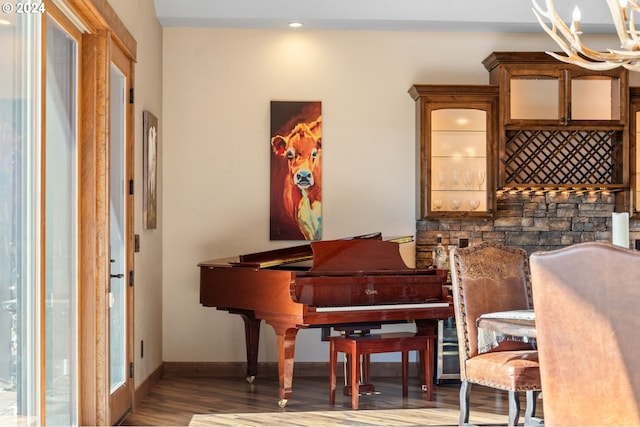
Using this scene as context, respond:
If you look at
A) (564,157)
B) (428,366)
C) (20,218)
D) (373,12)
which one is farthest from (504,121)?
(20,218)

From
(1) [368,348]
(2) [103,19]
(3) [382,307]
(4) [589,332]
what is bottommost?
(1) [368,348]

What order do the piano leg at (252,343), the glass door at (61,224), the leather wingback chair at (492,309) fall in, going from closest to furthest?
the glass door at (61,224), the leather wingback chair at (492,309), the piano leg at (252,343)

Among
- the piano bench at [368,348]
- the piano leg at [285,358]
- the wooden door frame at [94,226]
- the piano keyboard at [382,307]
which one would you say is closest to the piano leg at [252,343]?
the piano leg at [285,358]

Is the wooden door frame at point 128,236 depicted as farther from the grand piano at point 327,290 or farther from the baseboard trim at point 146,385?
the grand piano at point 327,290

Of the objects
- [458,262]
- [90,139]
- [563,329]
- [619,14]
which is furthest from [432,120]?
[563,329]

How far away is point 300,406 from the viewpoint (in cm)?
603

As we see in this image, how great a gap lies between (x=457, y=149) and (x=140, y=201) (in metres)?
2.46

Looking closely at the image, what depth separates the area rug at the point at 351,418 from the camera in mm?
5426

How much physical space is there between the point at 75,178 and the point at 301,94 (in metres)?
2.92

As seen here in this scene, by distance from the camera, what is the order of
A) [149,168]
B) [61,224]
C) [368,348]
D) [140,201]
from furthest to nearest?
1. [149,168]
2. [140,201]
3. [368,348]
4. [61,224]

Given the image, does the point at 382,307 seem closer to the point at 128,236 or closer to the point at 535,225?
the point at 128,236

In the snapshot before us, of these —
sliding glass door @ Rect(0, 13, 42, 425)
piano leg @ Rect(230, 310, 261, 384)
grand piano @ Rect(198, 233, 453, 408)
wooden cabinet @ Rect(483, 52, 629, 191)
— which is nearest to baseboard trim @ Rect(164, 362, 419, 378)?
piano leg @ Rect(230, 310, 261, 384)

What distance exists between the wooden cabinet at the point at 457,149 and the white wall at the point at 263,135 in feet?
1.16

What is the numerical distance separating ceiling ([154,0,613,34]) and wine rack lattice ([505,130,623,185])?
33.2 inches
